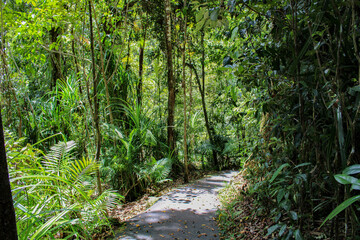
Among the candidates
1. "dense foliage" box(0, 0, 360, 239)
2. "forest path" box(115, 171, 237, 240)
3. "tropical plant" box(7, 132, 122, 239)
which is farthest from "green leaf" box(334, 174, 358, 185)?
"forest path" box(115, 171, 237, 240)

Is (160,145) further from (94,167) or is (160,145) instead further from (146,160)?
(94,167)

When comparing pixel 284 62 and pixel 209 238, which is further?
pixel 209 238

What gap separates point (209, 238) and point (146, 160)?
9.78ft

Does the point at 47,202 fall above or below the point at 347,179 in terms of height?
below

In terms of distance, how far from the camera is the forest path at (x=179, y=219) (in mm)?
2768

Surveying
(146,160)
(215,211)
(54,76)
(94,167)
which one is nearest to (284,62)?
(94,167)

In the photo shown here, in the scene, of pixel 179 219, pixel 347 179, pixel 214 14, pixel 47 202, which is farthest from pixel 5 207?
pixel 179 219

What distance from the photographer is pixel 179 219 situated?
3.20 meters

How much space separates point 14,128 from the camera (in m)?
5.25

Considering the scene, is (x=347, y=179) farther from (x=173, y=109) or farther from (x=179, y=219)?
(x=173, y=109)

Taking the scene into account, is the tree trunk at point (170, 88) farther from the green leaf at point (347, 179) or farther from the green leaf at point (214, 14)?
the green leaf at point (347, 179)

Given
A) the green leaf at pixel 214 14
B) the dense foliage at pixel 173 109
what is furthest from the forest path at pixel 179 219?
the green leaf at pixel 214 14

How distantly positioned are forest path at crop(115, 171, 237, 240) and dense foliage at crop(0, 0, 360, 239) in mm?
416

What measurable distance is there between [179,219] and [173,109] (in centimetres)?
312
